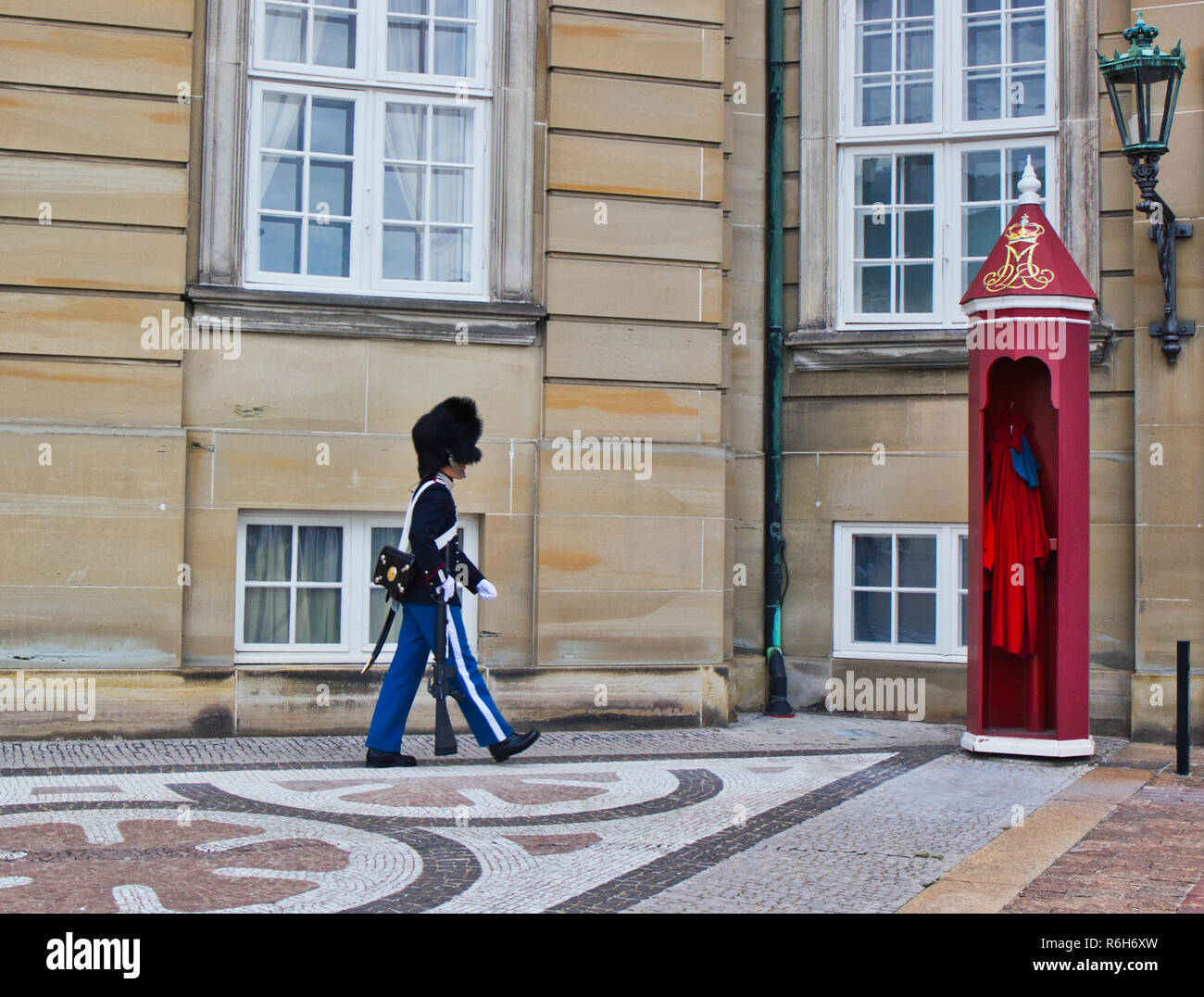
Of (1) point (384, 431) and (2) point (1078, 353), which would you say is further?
(1) point (384, 431)

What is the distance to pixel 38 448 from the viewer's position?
8.74 meters

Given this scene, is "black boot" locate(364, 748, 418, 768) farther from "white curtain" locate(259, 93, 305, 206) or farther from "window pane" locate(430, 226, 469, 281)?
"white curtain" locate(259, 93, 305, 206)

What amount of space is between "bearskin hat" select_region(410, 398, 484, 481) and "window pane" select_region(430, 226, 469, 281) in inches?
71.2

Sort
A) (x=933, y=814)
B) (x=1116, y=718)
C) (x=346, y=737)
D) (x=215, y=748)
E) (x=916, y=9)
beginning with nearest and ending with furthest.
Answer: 1. (x=933, y=814)
2. (x=215, y=748)
3. (x=346, y=737)
4. (x=1116, y=718)
5. (x=916, y=9)

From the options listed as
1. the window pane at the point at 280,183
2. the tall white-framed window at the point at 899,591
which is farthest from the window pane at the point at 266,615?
the tall white-framed window at the point at 899,591

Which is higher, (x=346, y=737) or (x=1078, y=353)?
(x=1078, y=353)

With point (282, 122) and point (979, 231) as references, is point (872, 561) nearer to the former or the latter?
point (979, 231)

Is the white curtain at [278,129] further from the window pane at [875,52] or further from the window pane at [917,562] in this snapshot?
the window pane at [917,562]

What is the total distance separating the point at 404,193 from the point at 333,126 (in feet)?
2.07

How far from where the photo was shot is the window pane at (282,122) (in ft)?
31.3

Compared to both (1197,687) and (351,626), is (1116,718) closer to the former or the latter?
(1197,687)

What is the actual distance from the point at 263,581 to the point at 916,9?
6268 millimetres

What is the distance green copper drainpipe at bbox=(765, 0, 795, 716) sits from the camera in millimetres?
10609
